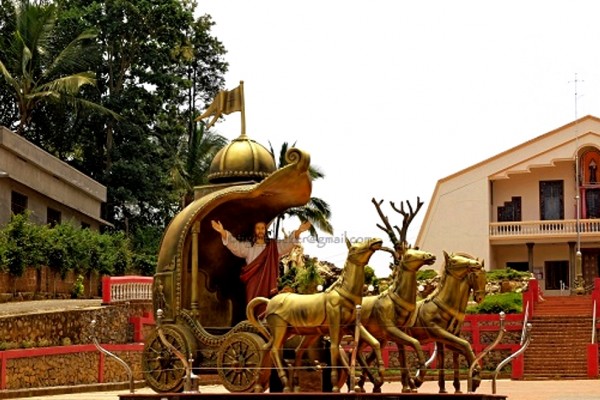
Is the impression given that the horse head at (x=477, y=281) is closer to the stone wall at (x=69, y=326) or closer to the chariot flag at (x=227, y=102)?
the chariot flag at (x=227, y=102)

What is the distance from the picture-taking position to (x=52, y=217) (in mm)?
40219

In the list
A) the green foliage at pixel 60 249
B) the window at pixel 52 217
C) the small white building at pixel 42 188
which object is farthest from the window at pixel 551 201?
the window at pixel 52 217

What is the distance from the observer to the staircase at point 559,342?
32.0 metres

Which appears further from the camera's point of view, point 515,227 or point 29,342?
point 515,227

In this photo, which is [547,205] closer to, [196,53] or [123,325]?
[196,53]

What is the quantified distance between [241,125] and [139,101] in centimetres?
2985

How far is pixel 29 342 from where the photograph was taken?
28047 millimetres

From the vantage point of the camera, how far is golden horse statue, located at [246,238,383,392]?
13984 mm

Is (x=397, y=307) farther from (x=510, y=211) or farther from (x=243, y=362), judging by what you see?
(x=510, y=211)

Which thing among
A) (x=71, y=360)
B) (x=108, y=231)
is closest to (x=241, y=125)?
(x=71, y=360)

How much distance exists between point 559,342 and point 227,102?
18569 millimetres

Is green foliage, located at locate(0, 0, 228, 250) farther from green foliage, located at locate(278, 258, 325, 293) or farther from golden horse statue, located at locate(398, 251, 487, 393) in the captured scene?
golden horse statue, located at locate(398, 251, 487, 393)

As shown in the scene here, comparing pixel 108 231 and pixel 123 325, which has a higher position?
pixel 108 231

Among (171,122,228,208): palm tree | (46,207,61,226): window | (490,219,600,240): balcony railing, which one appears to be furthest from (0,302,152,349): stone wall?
(490,219,600,240): balcony railing
